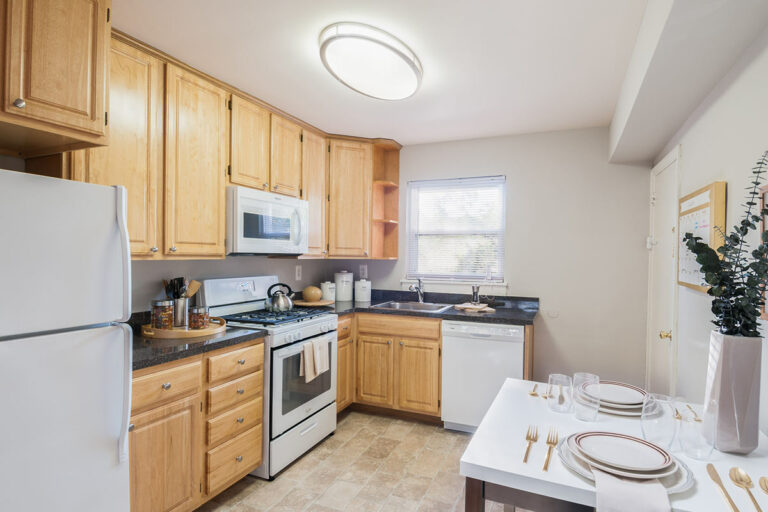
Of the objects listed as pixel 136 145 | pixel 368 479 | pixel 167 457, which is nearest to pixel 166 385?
pixel 167 457

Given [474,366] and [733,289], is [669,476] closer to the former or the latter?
[733,289]

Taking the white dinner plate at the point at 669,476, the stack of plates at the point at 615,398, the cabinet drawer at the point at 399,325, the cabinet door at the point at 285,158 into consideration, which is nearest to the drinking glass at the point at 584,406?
the stack of plates at the point at 615,398

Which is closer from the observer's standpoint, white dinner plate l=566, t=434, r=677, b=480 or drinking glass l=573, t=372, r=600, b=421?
white dinner plate l=566, t=434, r=677, b=480

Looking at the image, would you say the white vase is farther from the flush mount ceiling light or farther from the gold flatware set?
the flush mount ceiling light

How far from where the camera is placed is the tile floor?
7.43ft

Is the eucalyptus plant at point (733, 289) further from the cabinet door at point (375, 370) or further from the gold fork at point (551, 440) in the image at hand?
the cabinet door at point (375, 370)

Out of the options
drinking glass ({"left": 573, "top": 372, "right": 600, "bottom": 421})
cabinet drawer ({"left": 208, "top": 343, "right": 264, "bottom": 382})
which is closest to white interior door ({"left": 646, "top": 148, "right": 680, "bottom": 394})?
drinking glass ({"left": 573, "top": 372, "right": 600, "bottom": 421})

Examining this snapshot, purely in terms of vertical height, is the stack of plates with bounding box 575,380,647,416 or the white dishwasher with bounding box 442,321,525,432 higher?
the stack of plates with bounding box 575,380,647,416

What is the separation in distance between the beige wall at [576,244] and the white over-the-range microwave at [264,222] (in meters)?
1.71

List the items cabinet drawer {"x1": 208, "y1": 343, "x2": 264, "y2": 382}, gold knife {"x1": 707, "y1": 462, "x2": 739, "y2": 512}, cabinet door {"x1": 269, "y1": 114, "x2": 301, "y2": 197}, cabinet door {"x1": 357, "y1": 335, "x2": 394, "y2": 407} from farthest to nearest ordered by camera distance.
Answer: cabinet door {"x1": 357, "y1": 335, "x2": 394, "y2": 407} → cabinet door {"x1": 269, "y1": 114, "x2": 301, "y2": 197} → cabinet drawer {"x1": 208, "y1": 343, "x2": 264, "y2": 382} → gold knife {"x1": 707, "y1": 462, "x2": 739, "y2": 512}

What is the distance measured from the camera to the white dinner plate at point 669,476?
934 mm

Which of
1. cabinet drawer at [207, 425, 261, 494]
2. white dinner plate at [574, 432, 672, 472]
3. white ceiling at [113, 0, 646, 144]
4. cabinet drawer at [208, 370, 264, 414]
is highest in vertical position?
white ceiling at [113, 0, 646, 144]

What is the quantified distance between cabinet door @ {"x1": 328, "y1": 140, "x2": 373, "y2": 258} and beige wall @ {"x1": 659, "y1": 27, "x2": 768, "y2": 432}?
233 cm

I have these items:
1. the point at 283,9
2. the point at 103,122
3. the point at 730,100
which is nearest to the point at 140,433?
the point at 103,122
